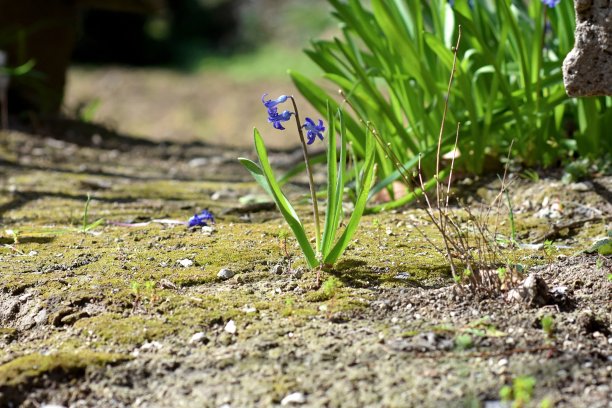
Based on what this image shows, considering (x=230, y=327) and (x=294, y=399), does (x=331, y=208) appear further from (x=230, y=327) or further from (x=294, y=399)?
(x=294, y=399)

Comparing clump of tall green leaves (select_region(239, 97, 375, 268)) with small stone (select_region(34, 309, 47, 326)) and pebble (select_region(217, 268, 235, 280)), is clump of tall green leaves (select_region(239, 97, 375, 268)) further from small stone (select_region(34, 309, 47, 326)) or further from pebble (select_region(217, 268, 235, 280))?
small stone (select_region(34, 309, 47, 326))

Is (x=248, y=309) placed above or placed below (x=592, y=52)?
below

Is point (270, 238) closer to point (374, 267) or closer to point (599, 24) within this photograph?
point (374, 267)

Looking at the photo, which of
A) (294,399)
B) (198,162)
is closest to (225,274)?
(294,399)

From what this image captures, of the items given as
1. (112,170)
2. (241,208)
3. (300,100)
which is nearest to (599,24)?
(241,208)

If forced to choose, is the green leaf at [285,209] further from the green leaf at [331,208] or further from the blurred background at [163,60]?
the blurred background at [163,60]

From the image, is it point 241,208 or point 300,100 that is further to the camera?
point 300,100

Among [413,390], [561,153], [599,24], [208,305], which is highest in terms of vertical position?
[599,24]

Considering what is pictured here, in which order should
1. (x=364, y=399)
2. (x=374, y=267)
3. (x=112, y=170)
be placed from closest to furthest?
(x=364, y=399) → (x=374, y=267) → (x=112, y=170)
